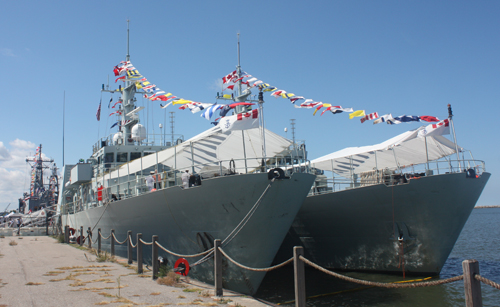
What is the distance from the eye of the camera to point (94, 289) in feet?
24.5

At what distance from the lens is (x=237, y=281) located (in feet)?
29.2

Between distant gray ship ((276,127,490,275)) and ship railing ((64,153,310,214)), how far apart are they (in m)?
1.98

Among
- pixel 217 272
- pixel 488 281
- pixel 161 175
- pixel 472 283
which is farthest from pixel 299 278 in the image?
pixel 161 175

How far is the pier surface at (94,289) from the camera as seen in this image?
6578 millimetres

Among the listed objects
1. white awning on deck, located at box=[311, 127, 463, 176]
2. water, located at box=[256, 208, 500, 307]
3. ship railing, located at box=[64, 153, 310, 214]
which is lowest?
water, located at box=[256, 208, 500, 307]

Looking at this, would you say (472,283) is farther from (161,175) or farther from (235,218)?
(161,175)

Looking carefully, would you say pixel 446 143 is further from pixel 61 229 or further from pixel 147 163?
pixel 61 229

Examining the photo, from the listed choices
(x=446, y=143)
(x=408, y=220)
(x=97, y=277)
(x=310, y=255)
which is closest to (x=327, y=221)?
(x=310, y=255)

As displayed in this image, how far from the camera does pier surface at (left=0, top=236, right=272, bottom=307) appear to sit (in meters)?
6.58

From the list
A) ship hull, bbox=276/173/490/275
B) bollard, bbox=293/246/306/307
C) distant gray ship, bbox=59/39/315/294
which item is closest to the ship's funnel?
distant gray ship, bbox=59/39/315/294

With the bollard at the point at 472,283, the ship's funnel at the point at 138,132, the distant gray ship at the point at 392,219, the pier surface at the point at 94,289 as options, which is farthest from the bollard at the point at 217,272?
the ship's funnel at the point at 138,132

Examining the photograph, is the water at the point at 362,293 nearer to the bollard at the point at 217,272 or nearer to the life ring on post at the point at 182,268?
the life ring on post at the point at 182,268

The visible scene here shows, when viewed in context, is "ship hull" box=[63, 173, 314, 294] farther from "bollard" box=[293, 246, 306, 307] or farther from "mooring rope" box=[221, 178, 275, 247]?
"bollard" box=[293, 246, 306, 307]

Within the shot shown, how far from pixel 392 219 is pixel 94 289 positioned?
9.01m
